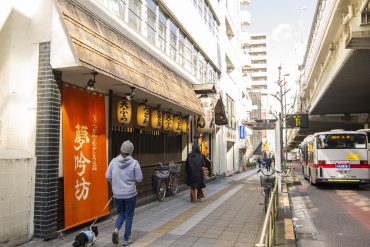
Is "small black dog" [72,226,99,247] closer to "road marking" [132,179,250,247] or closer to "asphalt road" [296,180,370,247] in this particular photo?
"road marking" [132,179,250,247]

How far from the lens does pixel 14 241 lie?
637cm

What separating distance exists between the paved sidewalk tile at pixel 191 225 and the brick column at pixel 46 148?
1.48ft

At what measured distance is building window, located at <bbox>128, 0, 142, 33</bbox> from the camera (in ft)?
37.4

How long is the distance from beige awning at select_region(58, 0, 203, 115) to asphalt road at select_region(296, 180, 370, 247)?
606cm

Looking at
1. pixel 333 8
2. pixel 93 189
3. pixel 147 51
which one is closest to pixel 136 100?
pixel 147 51

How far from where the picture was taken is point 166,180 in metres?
13.0

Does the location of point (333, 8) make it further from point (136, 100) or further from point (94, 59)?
point (94, 59)

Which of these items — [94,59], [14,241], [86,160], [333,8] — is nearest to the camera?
[14,241]

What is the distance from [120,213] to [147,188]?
5.16 m

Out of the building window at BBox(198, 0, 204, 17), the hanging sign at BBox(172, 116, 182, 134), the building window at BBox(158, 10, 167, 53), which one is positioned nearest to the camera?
the building window at BBox(158, 10, 167, 53)

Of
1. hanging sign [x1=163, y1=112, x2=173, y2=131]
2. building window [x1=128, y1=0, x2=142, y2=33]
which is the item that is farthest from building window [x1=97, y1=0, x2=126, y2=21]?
hanging sign [x1=163, y1=112, x2=173, y2=131]

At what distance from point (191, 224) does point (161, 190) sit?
3896mm

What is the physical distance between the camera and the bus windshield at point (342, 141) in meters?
18.2

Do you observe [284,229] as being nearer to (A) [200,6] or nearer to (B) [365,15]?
(B) [365,15]
